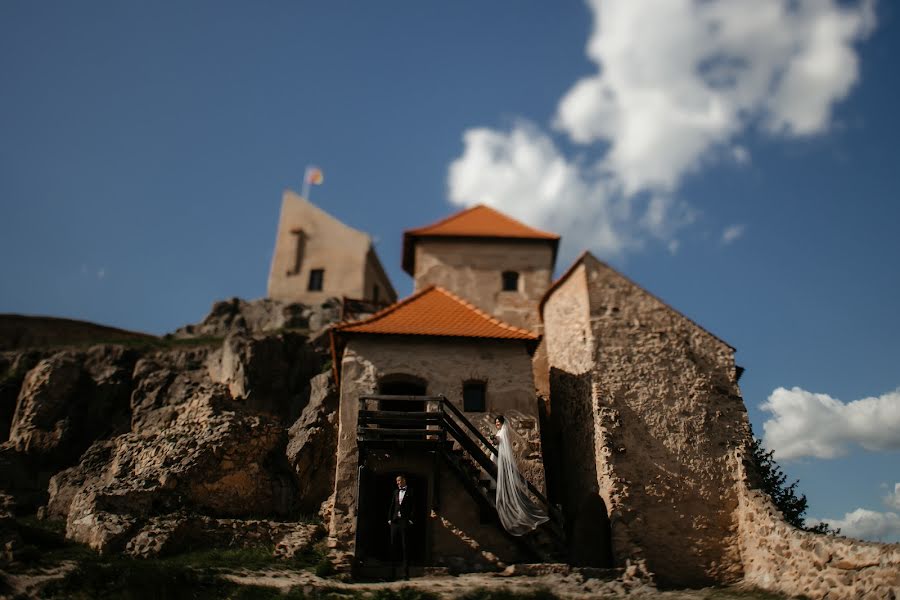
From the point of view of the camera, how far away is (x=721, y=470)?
1545cm

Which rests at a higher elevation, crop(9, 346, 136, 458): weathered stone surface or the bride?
crop(9, 346, 136, 458): weathered stone surface

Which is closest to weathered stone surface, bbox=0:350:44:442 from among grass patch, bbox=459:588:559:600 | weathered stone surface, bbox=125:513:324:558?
weathered stone surface, bbox=125:513:324:558

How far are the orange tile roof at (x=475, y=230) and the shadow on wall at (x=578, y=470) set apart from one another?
8058 mm

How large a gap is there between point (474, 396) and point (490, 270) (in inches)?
365

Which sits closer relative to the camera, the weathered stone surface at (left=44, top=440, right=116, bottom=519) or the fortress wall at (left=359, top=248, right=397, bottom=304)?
the weathered stone surface at (left=44, top=440, right=116, bottom=519)

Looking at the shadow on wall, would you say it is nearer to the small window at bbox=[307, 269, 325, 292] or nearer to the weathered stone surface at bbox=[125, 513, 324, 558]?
Result: the weathered stone surface at bbox=[125, 513, 324, 558]

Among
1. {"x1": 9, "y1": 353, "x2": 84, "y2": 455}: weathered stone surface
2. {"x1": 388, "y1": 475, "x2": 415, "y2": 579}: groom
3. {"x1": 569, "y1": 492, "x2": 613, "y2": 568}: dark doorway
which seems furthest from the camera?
{"x1": 9, "y1": 353, "x2": 84, "y2": 455}: weathered stone surface

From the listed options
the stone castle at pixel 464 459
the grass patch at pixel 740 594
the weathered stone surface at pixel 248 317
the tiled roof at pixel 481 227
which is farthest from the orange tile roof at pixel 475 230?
the grass patch at pixel 740 594

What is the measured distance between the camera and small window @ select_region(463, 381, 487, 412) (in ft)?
54.5

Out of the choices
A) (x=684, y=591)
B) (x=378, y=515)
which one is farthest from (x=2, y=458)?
(x=684, y=591)

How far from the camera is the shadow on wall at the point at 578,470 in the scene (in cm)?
1464

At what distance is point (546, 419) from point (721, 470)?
5.28 metres

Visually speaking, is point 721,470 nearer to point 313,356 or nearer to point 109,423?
point 313,356

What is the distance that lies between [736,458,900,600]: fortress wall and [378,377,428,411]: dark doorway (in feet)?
25.2
